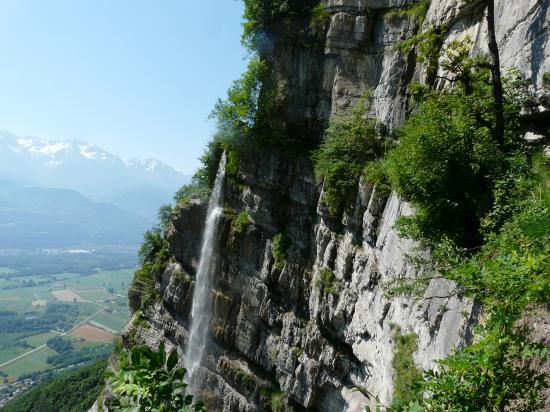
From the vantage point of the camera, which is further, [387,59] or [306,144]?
[306,144]

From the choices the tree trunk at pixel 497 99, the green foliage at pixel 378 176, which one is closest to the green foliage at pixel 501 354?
the tree trunk at pixel 497 99

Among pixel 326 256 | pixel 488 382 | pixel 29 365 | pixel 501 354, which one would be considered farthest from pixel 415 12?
pixel 29 365

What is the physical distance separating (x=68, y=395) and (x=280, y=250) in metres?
41.4

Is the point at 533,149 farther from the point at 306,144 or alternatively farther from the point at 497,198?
the point at 306,144

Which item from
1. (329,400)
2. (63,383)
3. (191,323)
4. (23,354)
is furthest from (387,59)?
(23,354)

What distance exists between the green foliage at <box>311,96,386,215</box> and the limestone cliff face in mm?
805

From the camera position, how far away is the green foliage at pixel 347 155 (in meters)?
17.8

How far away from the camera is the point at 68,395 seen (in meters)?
47.9

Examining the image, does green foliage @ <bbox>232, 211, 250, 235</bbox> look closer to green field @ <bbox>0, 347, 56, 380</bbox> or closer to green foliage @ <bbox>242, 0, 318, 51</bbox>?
green foliage @ <bbox>242, 0, 318, 51</bbox>

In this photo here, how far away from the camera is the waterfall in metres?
27.0

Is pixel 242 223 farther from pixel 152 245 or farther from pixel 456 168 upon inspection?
pixel 456 168

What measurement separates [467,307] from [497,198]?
8.68 feet

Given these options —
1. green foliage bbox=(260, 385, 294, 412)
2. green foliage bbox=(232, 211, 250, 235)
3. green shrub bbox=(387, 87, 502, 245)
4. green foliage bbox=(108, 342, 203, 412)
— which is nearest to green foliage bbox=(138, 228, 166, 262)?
green foliage bbox=(232, 211, 250, 235)

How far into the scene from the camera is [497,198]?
29.2 feet
